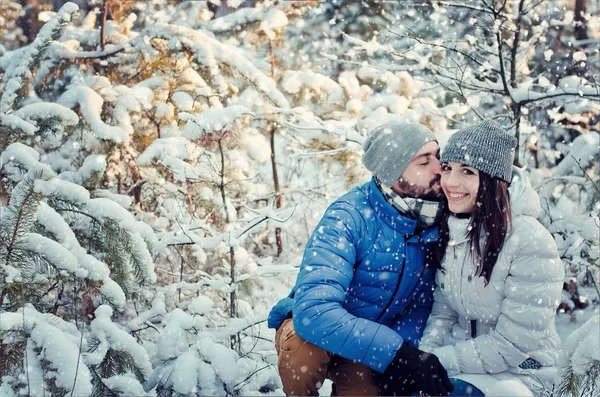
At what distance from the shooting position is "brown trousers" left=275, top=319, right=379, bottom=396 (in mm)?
2408

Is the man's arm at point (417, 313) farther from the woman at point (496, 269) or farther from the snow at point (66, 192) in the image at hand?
the snow at point (66, 192)

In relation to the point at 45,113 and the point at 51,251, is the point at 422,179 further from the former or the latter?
the point at 45,113

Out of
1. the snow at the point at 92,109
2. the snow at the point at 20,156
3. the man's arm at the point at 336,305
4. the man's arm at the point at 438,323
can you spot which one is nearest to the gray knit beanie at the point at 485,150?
the man's arm at the point at 336,305

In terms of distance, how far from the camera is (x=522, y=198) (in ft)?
7.65

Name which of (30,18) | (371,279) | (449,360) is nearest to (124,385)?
(371,279)

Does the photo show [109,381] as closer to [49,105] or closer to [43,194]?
[43,194]

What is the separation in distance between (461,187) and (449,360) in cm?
75

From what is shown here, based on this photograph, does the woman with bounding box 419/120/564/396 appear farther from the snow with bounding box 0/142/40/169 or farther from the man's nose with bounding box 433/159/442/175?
the snow with bounding box 0/142/40/169

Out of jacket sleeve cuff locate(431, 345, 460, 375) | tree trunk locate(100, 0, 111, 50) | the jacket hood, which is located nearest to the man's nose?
the jacket hood

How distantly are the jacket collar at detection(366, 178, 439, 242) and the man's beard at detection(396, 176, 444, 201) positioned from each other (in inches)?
4.2

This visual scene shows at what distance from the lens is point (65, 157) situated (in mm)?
4176

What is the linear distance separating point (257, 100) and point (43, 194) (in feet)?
8.64

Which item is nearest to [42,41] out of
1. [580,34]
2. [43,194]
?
[43,194]

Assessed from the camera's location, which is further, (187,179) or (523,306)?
(187,179)
